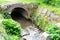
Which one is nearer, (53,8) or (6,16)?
(53,8)

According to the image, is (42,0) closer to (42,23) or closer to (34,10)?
(34,10)

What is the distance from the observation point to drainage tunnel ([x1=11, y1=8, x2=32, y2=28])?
1077 inches

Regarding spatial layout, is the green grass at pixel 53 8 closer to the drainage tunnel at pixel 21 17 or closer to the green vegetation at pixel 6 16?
the drainage tunnel at pixel 21 17

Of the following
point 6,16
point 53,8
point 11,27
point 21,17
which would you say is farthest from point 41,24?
point 21,17

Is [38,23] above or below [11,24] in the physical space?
below

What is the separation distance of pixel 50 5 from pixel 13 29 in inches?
315

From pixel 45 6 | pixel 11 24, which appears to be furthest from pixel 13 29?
pixel 45 6

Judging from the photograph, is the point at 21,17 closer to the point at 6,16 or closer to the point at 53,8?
the point at 6,16

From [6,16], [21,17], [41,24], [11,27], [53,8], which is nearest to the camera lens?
[11,27]

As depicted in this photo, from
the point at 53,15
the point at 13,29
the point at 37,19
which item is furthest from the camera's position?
the point at 37,19

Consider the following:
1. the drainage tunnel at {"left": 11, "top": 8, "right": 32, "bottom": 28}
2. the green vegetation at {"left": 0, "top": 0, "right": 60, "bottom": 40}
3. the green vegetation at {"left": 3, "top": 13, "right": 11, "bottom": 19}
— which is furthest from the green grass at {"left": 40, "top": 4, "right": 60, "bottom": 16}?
the green vegetation at {"left": 3, "top": 13, "right": 11, "bottom": 19}

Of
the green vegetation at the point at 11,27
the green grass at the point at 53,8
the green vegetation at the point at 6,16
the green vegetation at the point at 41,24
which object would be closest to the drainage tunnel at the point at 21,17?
the green vegetation at the point at 41,24

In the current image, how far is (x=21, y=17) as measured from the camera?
29.9m

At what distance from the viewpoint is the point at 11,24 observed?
2108 centimetres
